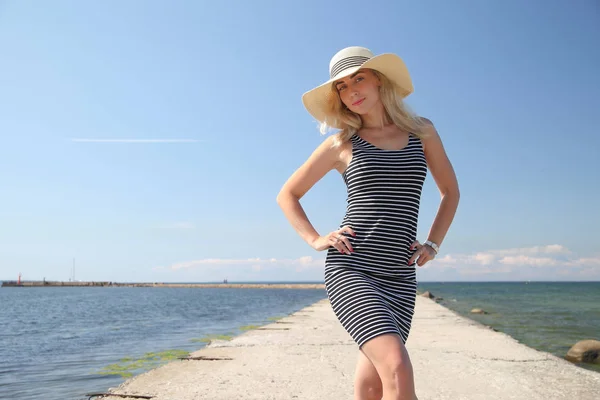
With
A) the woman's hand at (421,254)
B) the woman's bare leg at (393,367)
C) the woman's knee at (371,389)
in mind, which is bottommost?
the woman's knee at (371,389)

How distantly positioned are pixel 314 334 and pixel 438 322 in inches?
147

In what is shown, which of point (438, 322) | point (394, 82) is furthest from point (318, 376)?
point (438, 322)

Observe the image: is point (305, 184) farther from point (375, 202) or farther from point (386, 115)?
point (386, 115)

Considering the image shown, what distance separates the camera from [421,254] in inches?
96.0

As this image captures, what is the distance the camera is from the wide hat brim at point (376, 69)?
8.30ft

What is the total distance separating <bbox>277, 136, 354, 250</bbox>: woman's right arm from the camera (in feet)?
8.42

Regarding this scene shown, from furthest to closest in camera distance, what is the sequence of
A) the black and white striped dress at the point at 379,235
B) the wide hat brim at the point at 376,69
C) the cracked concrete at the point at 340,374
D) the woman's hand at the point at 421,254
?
the cracked concrete at the point at 340,374 → the wide hat brim at the point at 376,69 → the woman's hand at the point at 421,254 → the black and white striped dress at the point at 379,235

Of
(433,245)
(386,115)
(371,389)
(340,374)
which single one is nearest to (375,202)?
(433,245)

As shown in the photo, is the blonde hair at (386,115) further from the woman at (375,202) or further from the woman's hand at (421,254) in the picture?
the woman's hand at (421,254)

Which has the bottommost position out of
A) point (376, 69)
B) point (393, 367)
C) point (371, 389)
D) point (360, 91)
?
point (371, 389)

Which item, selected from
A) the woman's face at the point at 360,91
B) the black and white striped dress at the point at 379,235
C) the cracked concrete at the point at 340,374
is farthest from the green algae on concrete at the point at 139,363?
the woman's face at the point at 360,91

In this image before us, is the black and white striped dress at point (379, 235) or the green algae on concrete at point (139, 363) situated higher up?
the black and white striped dress at point (379, 235)

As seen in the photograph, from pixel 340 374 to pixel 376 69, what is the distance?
136 inches

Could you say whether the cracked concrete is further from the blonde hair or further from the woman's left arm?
the blonde hair
